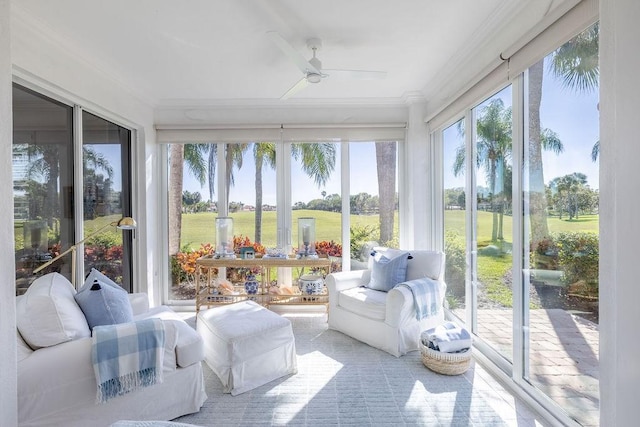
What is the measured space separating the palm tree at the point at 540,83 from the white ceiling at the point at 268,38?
0.26 metres

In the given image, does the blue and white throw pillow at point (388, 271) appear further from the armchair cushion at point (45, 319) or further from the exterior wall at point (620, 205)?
the armchair cushion at point (45, 319)

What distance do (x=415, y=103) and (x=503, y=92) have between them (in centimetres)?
142

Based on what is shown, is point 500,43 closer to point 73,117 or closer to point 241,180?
point 241,180

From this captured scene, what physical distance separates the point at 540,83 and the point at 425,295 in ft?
5.94

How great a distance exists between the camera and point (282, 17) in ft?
6.90

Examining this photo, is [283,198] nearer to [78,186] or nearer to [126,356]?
[78,186]

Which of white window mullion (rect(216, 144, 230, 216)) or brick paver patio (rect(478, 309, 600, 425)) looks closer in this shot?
brick paver patio (rect(478, 309, 600, 425))

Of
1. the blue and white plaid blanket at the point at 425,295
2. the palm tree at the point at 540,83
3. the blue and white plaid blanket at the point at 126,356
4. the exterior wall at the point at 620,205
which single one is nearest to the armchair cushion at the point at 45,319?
the blue and white plaid blanket at the point at 126,356

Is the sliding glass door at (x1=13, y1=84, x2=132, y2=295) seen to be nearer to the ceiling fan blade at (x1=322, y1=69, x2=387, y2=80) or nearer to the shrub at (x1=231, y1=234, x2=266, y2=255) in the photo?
the shrub at (x1=231, y1=234, x2=266, y2=255)

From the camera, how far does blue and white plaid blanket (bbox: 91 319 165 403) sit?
164 centimetres

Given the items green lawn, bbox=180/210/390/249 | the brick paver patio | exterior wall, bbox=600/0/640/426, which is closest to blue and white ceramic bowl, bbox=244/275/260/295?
green lawn, bbox=180/210/390/249

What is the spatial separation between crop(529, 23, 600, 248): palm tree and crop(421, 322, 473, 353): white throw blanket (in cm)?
92

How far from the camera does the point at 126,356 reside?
5.56ft

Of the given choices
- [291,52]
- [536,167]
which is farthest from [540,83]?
[291,52]
